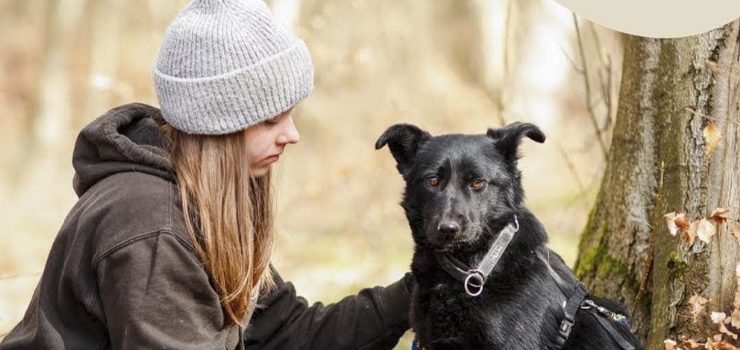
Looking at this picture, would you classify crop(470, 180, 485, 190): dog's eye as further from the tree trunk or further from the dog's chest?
the tree trunk

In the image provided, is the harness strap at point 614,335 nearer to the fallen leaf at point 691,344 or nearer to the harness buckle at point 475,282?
the fallen leaf at point 691,344

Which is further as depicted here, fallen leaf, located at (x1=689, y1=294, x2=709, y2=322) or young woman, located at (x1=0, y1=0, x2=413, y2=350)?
fallen leaf, located at (x1=689, y1=294, x2=709, y2=322)

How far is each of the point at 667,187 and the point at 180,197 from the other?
231 centimetres

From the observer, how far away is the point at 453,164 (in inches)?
148

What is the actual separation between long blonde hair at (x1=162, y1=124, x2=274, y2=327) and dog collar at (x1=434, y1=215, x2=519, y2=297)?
0.99 m

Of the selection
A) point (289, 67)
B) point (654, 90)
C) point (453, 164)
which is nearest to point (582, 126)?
point (654, 90)

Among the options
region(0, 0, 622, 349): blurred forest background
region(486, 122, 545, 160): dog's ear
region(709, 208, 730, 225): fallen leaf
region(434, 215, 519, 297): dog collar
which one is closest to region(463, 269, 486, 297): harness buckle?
region(434, 215, 519, 297): dog collar

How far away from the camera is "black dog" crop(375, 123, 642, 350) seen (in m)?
3.45

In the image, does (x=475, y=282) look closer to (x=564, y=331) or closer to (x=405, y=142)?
(x=564, y=331)

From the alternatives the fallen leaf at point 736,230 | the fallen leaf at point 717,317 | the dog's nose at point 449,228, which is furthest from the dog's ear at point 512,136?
the fallen leaf at point 717,317

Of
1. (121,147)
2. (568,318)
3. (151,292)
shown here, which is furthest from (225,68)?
(568,318)

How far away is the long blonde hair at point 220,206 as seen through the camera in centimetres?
284

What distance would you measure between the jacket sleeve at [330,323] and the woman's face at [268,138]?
92 centimetres

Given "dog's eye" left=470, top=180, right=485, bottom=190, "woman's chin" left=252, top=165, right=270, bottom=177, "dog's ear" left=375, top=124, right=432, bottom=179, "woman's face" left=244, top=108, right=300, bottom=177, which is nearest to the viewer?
"woman's face" left=244, top=108, right=300, bottom=177
